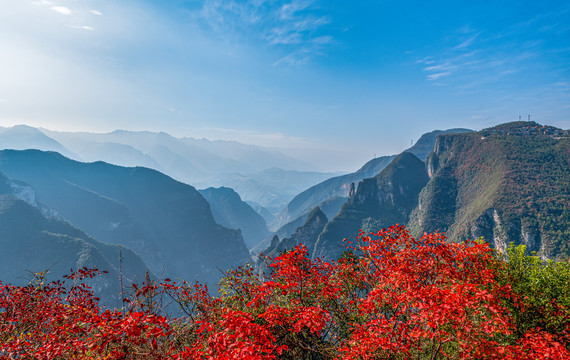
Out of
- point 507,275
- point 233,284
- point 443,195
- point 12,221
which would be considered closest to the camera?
point 507,275

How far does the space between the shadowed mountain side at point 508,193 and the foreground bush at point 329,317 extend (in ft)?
340

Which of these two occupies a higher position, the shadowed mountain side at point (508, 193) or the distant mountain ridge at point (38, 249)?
the shadowed mountain side at point (508, 193)

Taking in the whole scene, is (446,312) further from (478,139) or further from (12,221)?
(478,139)

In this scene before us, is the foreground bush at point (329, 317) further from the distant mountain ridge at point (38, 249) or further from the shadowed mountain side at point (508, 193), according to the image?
the distant mountain ridge at point (38, 249)

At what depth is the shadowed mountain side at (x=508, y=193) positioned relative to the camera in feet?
369

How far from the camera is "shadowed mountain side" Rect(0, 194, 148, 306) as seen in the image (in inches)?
4574

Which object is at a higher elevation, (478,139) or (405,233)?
(478,139)

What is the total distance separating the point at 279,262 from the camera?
10859 mm

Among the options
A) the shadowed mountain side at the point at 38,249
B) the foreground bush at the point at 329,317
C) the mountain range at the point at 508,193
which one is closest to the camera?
the foreground bush at the point at 329,317

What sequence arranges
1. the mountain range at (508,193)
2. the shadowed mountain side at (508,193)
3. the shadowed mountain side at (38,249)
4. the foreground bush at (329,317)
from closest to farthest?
the foreground bush at (329,317) < the mountain range at (508,193) < the shadowed mountain side at (508,193) < the shadowed mountain side at (38,249)

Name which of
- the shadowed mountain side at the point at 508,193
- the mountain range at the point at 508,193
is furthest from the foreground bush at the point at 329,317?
the shadowed mountain side at the point at 508,193

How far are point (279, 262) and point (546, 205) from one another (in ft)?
547

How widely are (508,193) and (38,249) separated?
796 ft

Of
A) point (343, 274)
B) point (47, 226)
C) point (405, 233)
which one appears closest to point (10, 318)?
point (343, 274)
